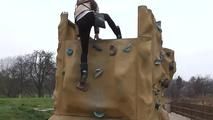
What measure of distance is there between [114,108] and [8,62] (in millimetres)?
96928

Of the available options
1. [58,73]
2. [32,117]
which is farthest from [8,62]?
[58,73]

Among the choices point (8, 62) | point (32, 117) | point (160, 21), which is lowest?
point (32, 117)

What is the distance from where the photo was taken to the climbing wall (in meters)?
4.09

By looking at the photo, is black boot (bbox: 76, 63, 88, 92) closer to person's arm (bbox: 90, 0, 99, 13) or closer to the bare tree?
person's arm (bbox: 90, 0, 99, 13)

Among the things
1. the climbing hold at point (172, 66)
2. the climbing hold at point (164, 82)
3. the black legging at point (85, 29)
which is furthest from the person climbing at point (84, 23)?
the climbing hold at point (172, 66)

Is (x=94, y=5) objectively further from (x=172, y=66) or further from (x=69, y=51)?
(x=172, y=66)

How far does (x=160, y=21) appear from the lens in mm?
4457

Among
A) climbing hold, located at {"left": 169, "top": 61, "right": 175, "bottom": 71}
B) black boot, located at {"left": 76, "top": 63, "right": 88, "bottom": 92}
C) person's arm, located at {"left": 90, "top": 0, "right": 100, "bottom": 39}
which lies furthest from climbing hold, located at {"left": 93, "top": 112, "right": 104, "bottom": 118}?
climbing hold, located at {"left": 169, "top": 61, "right": 175, "bottom": 71}

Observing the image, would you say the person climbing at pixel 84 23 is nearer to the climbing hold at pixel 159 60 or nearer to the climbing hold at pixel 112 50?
the climbing hold at pixel 112 50

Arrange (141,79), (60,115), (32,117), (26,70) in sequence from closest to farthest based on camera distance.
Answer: (141,79)
(60,115)
(32,117)
(26,70)

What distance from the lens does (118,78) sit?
4105 millimetres

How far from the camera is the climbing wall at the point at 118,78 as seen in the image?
4086mm

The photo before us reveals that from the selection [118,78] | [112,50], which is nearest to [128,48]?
[112,50]

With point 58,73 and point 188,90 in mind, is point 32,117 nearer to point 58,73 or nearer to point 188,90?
point 58,73
